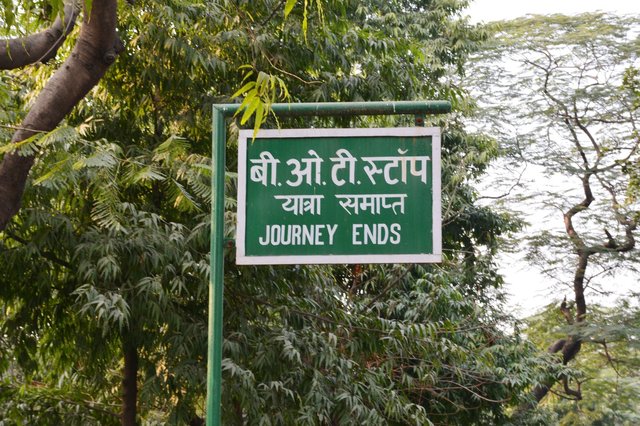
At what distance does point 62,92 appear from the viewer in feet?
15.8

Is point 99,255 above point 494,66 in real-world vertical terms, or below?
below

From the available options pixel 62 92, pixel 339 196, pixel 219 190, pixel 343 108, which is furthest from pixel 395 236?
pixel 62 92

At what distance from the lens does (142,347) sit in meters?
7.03

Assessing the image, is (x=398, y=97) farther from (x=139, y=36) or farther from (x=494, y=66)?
(x=494, y=66)

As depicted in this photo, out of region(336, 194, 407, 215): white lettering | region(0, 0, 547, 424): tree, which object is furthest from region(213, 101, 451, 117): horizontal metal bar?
region(0, 0, 547, 424): tree

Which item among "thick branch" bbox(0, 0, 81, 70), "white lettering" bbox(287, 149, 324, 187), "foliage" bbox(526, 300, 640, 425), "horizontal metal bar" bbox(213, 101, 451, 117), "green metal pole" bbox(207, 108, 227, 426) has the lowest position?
"foliage" bbox(526, 300, 640, 425)

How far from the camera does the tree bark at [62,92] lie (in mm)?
4703

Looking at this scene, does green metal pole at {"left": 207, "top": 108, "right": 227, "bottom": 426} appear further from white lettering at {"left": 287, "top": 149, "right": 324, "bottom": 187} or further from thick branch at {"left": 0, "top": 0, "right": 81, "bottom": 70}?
thick branch at {"left": 0, "top": 0, "right": 81, "bottom": 70}

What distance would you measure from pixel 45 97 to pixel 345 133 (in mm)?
2210

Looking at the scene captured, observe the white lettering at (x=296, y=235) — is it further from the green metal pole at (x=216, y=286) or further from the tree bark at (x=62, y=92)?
the tree bark at (x=62, y=92)

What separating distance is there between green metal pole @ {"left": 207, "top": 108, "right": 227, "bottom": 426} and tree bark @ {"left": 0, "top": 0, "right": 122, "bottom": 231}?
5.25 ft

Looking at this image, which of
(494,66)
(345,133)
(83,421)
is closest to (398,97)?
(83,421)

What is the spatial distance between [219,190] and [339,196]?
0.42 meters

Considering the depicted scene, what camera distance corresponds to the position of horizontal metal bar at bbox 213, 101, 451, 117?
10.6 ft
